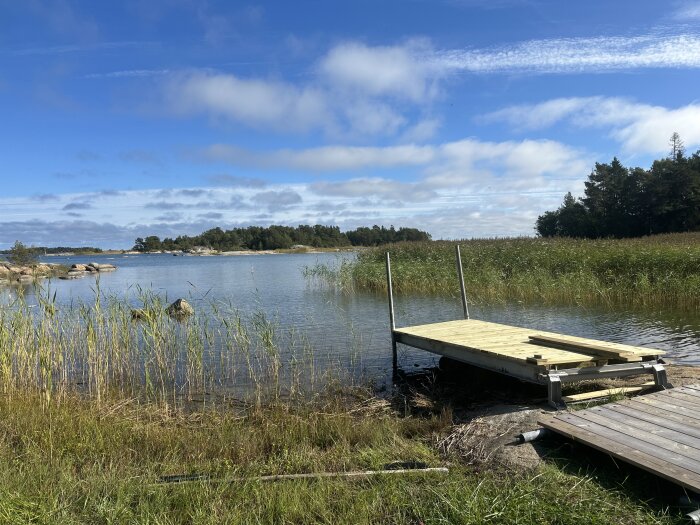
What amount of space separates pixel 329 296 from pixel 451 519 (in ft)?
60.2

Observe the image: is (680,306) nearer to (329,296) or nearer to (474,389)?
(474,389)

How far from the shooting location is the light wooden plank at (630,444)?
3883 mm

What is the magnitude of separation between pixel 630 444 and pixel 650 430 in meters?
0.46

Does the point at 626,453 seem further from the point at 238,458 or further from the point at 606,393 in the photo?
the point at 238,458

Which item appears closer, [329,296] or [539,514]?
[539,514]

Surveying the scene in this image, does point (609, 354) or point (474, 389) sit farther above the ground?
point (609, 354)

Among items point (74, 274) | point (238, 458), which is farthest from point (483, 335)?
point (74, 274)

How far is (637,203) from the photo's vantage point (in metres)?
51.6

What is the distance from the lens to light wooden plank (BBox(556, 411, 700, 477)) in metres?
3.88

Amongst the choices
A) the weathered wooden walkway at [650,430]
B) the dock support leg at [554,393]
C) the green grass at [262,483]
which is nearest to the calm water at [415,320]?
the green grass at [262,483]

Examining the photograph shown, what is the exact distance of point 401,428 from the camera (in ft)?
19.7

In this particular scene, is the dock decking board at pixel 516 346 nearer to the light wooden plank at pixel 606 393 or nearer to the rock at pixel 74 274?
the light wooden plank at pixel 606 393

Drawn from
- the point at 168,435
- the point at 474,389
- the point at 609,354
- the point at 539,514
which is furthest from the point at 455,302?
the point at 539,514

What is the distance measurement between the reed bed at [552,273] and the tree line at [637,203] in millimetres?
27144
